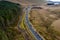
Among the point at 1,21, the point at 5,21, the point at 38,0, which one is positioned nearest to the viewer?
the point at 1,21

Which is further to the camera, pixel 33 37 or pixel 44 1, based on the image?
pixel 44 1

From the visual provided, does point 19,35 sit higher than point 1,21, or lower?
lower

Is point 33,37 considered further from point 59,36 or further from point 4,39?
point 4,39

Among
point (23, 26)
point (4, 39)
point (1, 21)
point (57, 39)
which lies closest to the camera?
point (4, 39)

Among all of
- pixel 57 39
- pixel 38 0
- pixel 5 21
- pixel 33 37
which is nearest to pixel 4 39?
pixel 5 21

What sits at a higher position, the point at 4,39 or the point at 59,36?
the point at 4,39

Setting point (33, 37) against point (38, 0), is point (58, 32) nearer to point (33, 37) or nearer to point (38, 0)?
point (33, 37)

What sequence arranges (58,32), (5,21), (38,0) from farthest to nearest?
1. (38,0)
2. (58,32)
3. (5,21)

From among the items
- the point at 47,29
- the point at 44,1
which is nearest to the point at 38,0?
the point at 44,1

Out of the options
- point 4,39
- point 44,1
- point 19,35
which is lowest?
point 44,1
